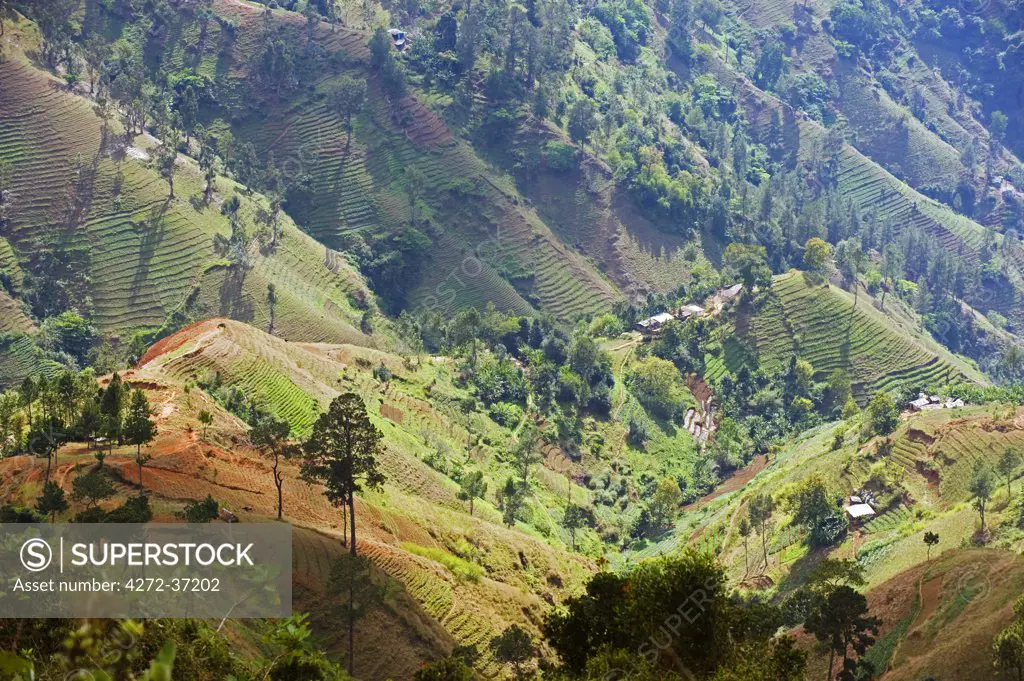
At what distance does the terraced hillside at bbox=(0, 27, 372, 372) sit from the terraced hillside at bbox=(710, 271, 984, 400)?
45.8 m

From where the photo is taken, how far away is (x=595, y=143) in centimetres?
15225

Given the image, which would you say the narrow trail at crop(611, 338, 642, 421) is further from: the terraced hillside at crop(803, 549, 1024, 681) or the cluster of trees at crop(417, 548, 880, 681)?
the cluster of trees at crop(417, 548, 880, 681)

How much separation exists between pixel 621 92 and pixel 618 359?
6691 centimetres

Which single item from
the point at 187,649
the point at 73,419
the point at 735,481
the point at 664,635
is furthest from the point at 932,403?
the point at 187,649

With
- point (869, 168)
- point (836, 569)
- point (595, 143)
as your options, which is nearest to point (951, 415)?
point (836, 569)

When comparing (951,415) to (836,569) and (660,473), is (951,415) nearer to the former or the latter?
(660,473)

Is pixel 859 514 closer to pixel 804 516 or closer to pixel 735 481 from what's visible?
pixel 804 516

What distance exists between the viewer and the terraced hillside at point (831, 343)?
11650 cm

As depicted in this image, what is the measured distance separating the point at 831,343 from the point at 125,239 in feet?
269

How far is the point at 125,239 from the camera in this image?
114438 mm

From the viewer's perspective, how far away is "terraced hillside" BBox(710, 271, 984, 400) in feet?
382

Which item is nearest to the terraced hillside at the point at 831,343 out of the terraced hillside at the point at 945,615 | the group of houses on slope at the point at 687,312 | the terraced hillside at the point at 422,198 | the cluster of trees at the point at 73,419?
the group of houses on slope at the point at 687,312

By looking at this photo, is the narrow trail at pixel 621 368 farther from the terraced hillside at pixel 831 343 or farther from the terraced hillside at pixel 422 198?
the terraced hillside at pixel 422 198

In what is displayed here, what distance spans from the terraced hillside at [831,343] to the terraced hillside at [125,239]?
150 feet
